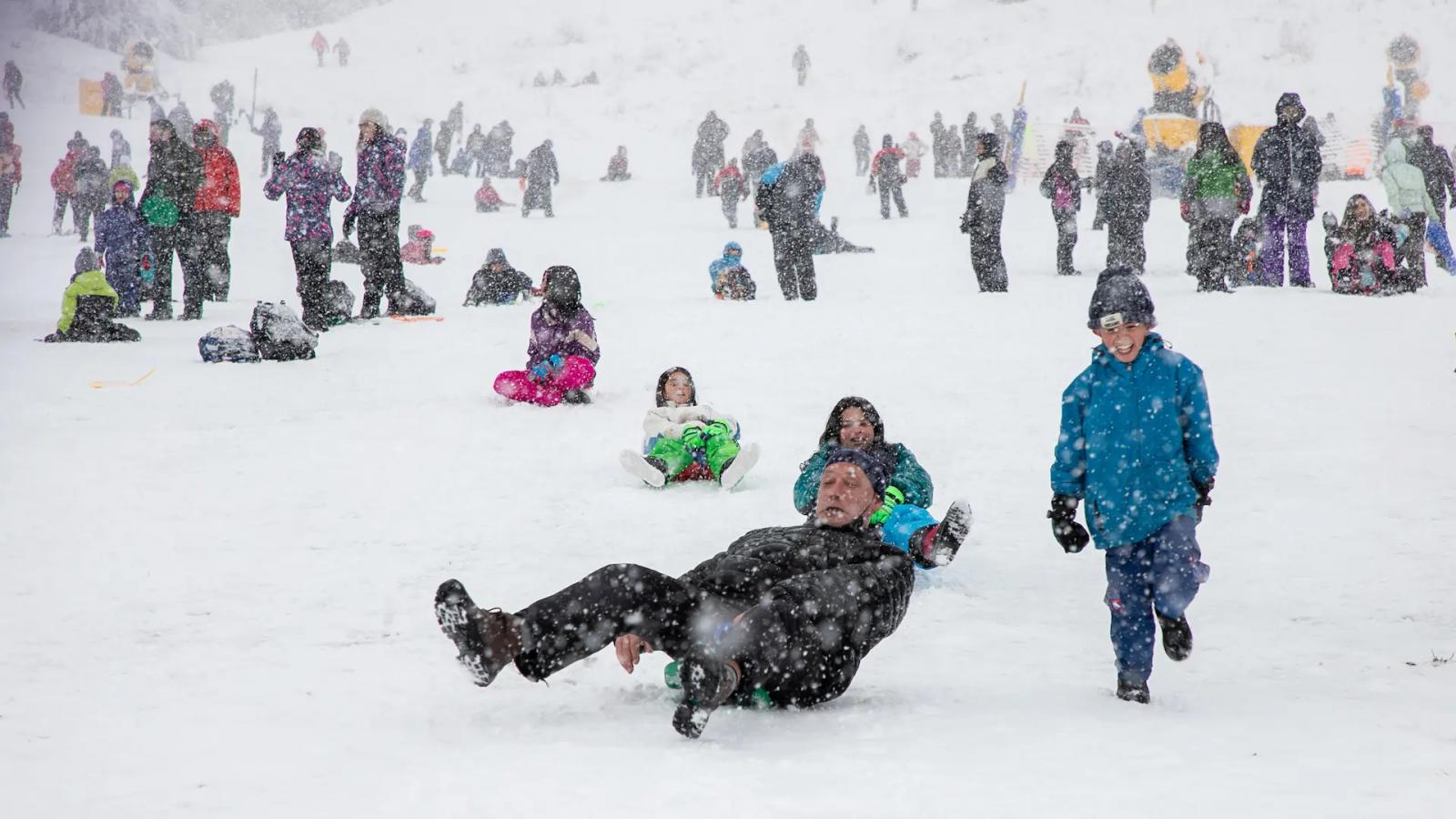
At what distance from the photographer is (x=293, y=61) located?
5634 cm

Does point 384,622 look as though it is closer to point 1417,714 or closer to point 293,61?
point 1417,714

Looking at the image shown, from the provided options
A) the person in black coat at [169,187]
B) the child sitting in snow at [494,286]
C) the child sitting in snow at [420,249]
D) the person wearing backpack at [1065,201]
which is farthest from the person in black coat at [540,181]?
the person in black coat at [169,187]

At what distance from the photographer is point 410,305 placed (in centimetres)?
1247

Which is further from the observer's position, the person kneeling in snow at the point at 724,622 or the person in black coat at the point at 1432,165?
the person in black coat at the point at 1432,165

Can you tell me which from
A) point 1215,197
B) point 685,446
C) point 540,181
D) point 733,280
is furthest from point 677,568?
point 540,181

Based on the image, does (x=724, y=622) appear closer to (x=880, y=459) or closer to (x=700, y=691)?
(x=700, y=691)

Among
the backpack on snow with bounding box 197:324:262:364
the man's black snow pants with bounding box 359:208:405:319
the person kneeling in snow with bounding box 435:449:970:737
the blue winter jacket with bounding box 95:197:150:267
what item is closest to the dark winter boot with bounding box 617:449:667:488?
the person kneeling in snow with bounding box 435:449:970:737

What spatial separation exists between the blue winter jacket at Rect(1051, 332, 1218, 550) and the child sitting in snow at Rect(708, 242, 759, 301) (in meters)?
10.8

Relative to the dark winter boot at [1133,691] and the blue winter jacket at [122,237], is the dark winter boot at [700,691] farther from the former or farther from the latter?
the blue winter jacket at [122,237]

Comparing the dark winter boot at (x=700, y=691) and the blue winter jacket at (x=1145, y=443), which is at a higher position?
the blue winter jacket at (x=1145, y=443)

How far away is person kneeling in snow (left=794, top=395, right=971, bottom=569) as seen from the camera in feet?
15.7

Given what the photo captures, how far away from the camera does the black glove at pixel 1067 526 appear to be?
11.1 feet

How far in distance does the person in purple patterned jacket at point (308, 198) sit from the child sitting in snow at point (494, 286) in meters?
3.60

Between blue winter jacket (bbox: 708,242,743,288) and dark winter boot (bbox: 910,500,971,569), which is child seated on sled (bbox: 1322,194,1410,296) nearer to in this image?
blue winter jacket (bbox: 708,242,743,288)
